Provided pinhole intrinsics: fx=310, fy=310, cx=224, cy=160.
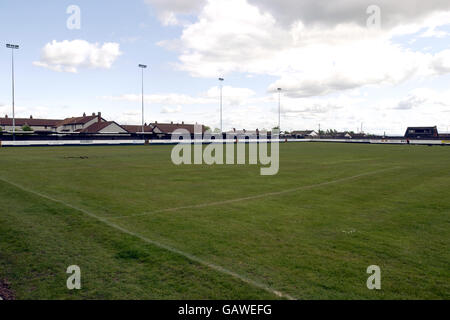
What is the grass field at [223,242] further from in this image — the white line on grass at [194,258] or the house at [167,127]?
A: the house at [167,127]

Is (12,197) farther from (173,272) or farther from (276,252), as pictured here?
(276,252)

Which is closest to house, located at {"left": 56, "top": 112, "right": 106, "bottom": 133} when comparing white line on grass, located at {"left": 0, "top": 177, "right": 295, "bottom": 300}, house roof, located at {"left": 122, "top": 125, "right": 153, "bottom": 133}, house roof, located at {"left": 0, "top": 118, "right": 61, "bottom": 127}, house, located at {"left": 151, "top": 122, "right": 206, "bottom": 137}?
house roof, located at {"left": 0, "top": 118, "right": 61, "bottom": 127}

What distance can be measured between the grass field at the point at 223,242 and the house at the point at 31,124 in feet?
320

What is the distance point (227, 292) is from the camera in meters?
4.31

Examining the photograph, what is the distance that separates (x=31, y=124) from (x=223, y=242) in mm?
107700

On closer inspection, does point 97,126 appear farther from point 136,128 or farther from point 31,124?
point 31,124

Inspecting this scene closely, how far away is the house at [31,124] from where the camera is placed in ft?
302

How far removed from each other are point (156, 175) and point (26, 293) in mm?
11969

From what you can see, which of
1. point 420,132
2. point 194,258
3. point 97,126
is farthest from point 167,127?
point 194,258

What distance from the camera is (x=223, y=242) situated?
6.25m

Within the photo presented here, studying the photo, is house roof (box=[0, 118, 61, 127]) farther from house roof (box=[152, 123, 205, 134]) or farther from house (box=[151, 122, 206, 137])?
house roof (box=[152, 123, 205, 134])

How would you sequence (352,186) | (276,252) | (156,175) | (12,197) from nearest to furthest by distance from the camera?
(276,252) < (12,197) < (352,186) < (156,175)

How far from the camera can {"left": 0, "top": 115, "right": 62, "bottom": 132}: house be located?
9214 cm
